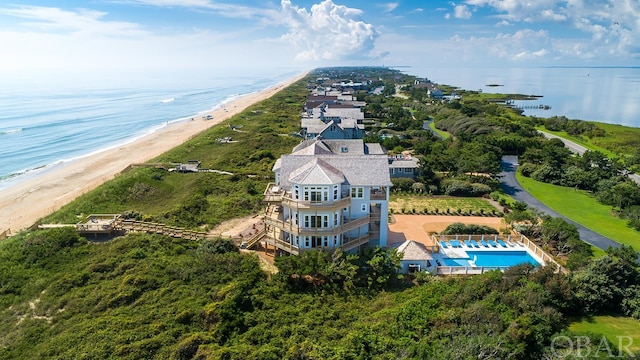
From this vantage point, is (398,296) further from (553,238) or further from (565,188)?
(565,188)

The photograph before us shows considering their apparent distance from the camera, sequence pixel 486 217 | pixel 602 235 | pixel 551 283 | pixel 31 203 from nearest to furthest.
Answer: pixel 551 283
pixel 602 235
pixel 486 217
pixel 31 203

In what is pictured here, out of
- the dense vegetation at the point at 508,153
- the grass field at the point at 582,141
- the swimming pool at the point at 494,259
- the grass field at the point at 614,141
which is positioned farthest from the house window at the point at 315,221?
the grass field at the point at 582,141

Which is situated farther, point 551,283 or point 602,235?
point 602,235

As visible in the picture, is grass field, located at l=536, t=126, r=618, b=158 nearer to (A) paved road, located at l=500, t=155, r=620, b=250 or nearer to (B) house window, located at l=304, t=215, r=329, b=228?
(A) paved road, located at l=500, t=155, r=620, b=250

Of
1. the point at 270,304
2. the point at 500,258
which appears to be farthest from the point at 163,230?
the point at 500,258

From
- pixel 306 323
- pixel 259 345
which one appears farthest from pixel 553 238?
pixel 259 345

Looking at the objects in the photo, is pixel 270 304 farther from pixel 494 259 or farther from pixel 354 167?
pixel 494 259
